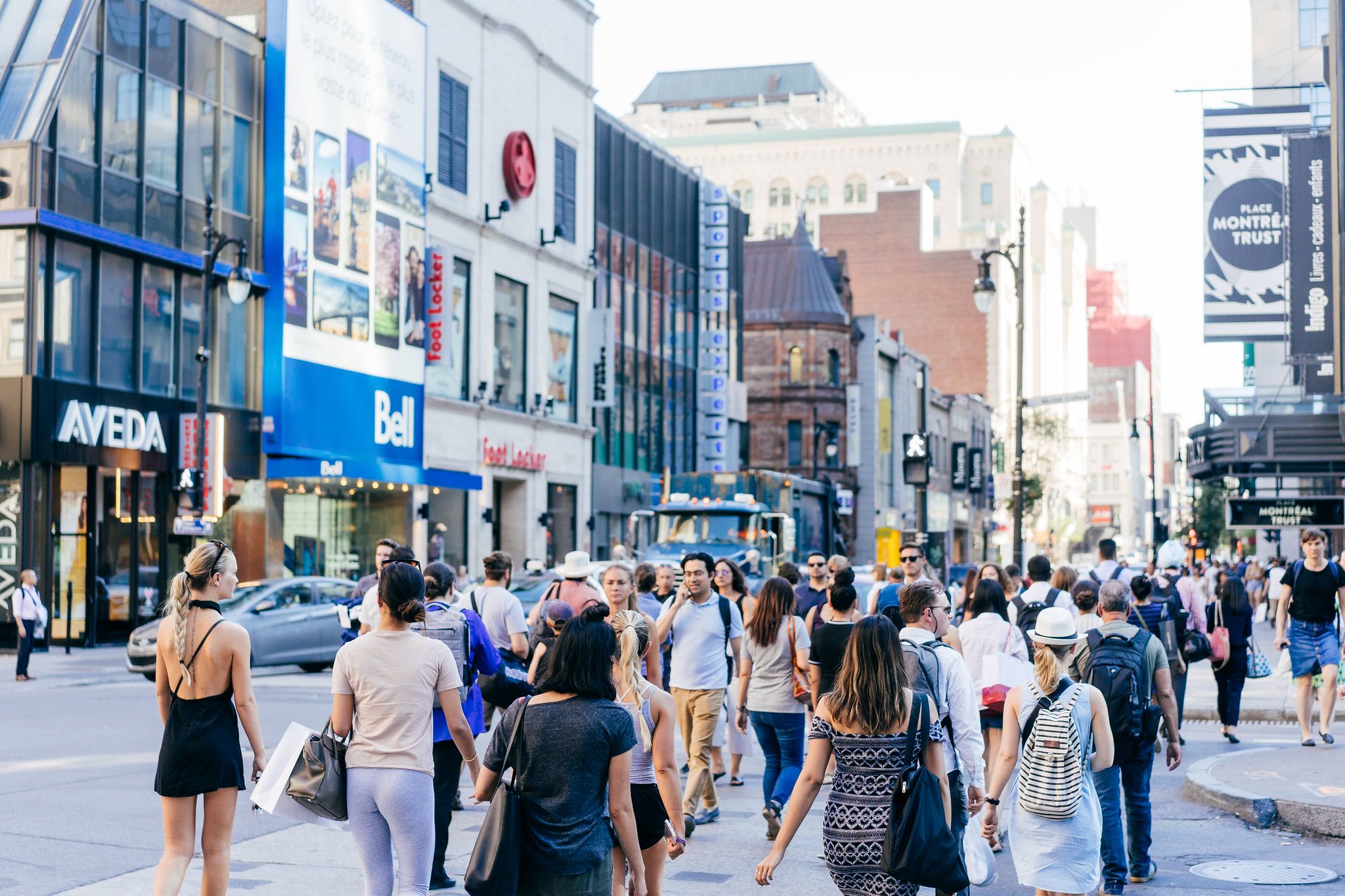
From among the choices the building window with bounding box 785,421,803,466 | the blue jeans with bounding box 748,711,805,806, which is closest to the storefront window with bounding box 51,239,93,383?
the blue jeans with bounding box 748,711,805,806

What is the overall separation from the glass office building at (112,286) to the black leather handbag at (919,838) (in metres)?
25.7

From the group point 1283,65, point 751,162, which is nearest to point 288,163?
point 1283,65

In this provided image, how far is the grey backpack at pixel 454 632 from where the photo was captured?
916 centimetres

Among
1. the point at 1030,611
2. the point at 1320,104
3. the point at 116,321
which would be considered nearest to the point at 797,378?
the point at 1320,104

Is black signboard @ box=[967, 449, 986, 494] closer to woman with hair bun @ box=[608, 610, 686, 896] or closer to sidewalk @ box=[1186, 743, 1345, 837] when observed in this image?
sidewalk @ box=[1186, 743, 1345, 837]

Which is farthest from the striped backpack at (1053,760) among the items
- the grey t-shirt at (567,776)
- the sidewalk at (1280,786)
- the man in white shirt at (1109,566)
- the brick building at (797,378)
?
the brick building at (797,378)

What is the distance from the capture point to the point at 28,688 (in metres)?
22.3

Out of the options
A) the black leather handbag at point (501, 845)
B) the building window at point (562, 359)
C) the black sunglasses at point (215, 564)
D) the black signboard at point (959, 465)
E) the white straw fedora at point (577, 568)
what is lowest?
the black leather handbag at point (501, 845)

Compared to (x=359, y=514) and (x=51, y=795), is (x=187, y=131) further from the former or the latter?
(x=51, y=795)

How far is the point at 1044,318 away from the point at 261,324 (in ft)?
398

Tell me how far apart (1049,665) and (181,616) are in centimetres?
405

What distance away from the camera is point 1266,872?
9.97m

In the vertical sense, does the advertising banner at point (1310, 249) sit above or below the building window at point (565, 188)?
below

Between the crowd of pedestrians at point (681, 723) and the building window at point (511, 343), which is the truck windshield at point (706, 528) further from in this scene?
the crowd of pedestrians at point (681, 723)
